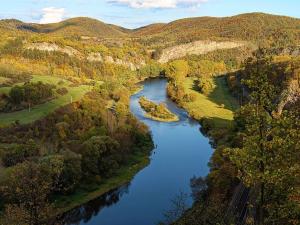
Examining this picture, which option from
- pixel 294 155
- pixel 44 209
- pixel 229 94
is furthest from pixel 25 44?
pixel 294 155

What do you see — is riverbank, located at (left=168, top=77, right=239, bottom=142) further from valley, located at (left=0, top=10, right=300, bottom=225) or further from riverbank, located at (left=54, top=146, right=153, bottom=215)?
riverbank, located at (left=54, top=146, right=153, bottom=215)

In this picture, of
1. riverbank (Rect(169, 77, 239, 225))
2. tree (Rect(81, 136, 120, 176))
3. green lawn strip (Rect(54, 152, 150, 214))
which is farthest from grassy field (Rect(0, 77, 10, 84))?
tree (Rect(81, 136, 120, 176))

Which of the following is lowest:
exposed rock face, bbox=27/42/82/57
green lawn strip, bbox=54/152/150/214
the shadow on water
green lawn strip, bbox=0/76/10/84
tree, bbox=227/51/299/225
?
the shadow on water

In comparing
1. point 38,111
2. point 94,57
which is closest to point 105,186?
point 38,111

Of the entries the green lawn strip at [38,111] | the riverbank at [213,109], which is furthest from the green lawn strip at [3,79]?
the riverbank at [213,109]

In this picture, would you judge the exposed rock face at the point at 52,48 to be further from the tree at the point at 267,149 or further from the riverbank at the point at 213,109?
the tree at the point at 267,149

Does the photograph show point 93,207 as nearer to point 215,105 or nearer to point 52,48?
point 215,105
